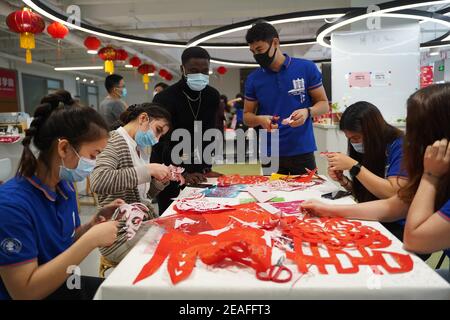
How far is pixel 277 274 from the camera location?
0.91 metres

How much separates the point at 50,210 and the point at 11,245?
203mm

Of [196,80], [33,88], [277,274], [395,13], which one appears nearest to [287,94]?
[196,80]

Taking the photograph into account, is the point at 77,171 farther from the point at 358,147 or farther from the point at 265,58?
the point at 265,58

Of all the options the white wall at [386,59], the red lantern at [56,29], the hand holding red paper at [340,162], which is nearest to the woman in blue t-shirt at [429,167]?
the hand holding red paper at [340,162]

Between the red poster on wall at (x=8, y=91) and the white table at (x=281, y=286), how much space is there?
1244cm

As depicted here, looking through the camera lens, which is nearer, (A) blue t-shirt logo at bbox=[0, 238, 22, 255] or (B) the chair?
(A) blue t-shirt logo at bbox=[0, 238, 22, 255]

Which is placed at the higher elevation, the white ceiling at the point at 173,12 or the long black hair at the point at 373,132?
the white ceiling at the point at 173,12

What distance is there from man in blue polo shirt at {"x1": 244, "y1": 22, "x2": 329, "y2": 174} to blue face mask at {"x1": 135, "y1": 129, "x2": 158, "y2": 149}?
86cm

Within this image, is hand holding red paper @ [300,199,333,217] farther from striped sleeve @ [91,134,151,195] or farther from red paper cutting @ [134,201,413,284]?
striped sleeve @ [91,134,151,195]

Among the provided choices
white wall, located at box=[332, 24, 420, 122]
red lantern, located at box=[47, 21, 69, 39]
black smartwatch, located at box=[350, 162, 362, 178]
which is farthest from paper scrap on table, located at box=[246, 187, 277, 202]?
red lantern, located at box=[47, 21, 69, 39]

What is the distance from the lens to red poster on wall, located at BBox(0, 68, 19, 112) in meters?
11.2

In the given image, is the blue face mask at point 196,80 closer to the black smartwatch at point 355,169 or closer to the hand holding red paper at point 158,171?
the hand holding red paper at point 158,171

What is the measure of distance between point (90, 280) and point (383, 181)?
1.30 metres

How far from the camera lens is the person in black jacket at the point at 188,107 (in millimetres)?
2371
